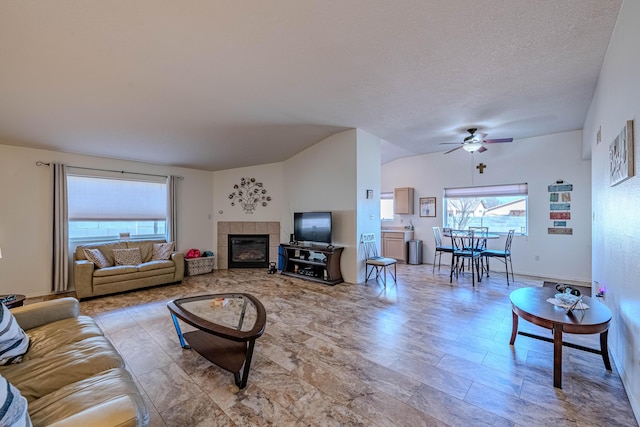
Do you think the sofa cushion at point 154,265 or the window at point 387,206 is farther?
the window at point 387,206

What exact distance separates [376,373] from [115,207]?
18.2ft

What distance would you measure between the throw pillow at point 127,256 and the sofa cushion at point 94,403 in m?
3.90

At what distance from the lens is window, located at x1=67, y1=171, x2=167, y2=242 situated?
188 inches

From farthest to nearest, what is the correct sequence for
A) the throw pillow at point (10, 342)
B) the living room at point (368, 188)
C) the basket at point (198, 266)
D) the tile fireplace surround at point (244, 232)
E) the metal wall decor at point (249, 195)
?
the metal wall decor at point (249, 195) → the tile fireplace surround at point (244, 232) → the basket at point (198, 266) → the living room at point (368, 188) → the throw pillow at point (10, 342)

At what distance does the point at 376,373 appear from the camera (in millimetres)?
2135

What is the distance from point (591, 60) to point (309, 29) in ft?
9.21

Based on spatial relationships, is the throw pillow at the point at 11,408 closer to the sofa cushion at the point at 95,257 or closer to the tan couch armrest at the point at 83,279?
the tan couch armrest at the point at 83,279

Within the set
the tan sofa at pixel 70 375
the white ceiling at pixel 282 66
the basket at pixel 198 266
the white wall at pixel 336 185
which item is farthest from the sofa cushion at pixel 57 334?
the white wall at pixel 336 185

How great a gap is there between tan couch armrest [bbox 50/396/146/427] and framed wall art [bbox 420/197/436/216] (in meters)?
6.59

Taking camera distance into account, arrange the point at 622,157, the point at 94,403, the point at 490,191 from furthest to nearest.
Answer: the point at 490,191 → the point at 622,157 → the point at 94,403

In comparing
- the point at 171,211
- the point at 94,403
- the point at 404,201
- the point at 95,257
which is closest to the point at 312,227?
the point at 404,201

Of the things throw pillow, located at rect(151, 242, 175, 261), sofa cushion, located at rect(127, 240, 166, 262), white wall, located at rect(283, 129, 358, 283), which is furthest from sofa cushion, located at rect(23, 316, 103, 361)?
white wall, located at rect(283, 129, 358, 283)

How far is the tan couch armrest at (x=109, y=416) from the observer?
97 centimetres

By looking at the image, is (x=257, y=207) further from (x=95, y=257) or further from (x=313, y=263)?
(x=95, y=257)
